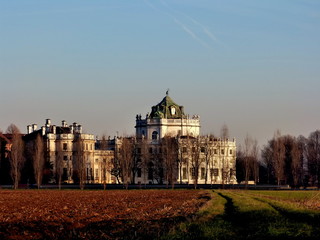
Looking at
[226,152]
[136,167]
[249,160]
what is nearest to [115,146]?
[136,167]

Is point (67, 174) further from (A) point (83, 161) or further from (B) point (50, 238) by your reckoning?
(B) point (50, 238)

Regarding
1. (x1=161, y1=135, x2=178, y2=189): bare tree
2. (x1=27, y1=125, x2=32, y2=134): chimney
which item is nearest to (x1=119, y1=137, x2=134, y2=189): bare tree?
(x1=161, y1=135, x2=178, y2=189): bare tree

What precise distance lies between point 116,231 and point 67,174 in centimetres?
10180

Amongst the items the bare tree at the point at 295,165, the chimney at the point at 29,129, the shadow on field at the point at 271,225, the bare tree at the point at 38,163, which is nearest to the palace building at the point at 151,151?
the bare tree at the point at 38,163

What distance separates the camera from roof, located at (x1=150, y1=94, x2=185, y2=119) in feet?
474

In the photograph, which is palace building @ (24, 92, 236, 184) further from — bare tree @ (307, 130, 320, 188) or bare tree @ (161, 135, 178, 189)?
bare tree @ (307, 130, 320, 188)

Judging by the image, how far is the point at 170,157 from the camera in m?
109

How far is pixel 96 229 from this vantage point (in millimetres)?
27453

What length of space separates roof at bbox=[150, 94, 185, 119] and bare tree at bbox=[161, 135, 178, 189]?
17.1 metres

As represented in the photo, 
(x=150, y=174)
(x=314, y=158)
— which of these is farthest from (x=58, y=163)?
(x=314, y=158)

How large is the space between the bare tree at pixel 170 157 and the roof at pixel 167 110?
673 inches

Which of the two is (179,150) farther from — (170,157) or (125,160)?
(125,160)

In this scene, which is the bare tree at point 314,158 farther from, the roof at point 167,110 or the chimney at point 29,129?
the chimney at point 29,129

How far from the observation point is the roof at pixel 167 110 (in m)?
144
